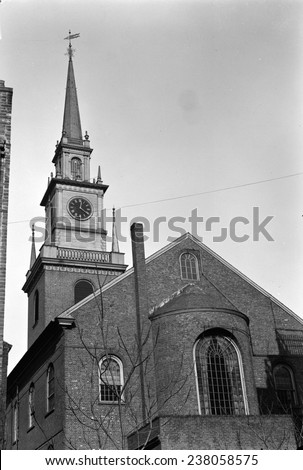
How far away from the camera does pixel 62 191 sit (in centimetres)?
4434

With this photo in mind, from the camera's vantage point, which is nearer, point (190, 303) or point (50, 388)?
point (190, 303)

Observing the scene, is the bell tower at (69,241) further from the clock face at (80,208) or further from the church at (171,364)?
the church at (171,364)

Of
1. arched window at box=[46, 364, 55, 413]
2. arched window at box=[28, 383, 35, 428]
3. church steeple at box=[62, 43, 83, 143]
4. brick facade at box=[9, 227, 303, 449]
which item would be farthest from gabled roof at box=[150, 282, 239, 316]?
church steeple at box=[62, 43, 83, 143]

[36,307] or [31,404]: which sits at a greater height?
[36,307]

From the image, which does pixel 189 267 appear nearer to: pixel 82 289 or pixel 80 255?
pixel 82 289

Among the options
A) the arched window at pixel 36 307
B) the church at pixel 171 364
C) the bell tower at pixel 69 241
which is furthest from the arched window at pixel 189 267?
the arched window at pixel 36 307

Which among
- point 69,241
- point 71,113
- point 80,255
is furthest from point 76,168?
point 80,255

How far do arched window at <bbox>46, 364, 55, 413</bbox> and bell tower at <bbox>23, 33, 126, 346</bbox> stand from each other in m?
9.79

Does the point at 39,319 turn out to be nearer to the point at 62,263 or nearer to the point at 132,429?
the point at 62,263

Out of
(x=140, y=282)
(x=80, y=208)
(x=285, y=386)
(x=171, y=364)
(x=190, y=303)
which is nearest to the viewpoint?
(x=171, y=364)

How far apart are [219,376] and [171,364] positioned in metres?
1.95

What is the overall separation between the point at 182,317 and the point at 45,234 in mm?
20456

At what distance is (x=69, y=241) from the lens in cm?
4222

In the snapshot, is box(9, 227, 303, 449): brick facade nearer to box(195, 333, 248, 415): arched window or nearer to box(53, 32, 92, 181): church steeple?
box(195, 333, 248, 415): arched window
